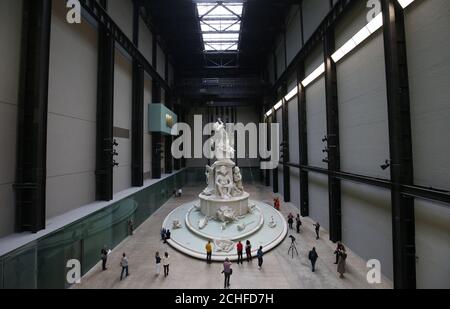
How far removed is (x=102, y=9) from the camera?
36.2 feet

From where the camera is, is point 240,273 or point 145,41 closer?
point 240,273

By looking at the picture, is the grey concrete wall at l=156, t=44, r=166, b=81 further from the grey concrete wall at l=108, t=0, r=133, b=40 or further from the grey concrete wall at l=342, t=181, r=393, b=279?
the grey concrete wall at l=342, t=181, r=393, b=279

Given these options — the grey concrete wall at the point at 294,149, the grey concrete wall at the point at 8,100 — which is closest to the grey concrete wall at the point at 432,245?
the grey concrete wall at the point at 294,149

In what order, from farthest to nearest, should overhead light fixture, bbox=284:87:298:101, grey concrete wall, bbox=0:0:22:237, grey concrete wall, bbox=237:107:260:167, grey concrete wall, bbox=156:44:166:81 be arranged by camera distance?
grey concrete wall, bbox=237:107:260:167 → grey concrete wall, bbox=156:44:166:81 → overhead light fixture, bbox=284:87:298:101 → grey concrete wall, bbox=0:0:22:237

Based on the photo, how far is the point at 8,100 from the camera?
667 centimetres

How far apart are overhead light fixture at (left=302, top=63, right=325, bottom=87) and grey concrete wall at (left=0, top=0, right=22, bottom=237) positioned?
46.9 ft

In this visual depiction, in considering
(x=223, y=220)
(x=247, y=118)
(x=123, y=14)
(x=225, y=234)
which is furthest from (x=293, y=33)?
(x=247, y=118)

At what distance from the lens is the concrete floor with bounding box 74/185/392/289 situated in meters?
7.88

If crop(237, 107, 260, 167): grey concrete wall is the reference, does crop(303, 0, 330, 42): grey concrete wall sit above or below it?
above

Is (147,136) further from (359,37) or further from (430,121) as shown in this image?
(430,121)

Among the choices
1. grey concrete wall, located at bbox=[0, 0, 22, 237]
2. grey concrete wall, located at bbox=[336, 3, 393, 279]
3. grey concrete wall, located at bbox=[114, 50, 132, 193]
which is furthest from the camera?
grey concrete wall, located at bbox=[114, 50, 132, 193]

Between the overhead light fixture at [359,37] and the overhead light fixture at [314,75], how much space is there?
4.49ft

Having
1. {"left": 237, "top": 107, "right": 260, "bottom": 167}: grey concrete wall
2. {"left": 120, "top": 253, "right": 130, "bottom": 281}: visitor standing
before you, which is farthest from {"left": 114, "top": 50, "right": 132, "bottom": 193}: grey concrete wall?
{"left": 237, "top": 107, "right": 260, "bottom": 167}: grey concrete wall

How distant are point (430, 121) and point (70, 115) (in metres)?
13.5
